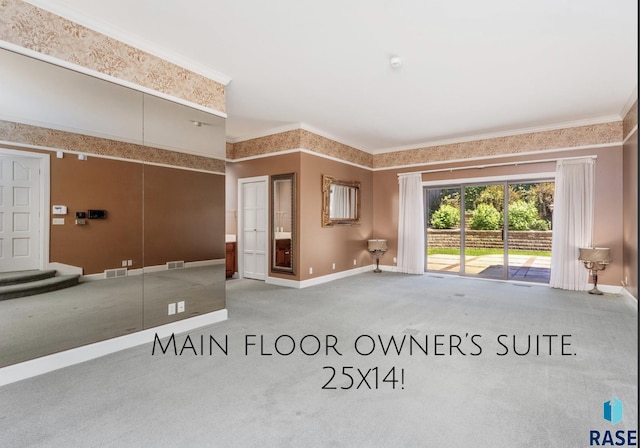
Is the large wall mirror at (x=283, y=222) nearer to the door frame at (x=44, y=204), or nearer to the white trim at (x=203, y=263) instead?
the white trim at (x=203, y=263)

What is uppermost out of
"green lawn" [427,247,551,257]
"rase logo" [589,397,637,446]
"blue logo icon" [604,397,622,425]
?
"green lawn" [427,247,551,257]

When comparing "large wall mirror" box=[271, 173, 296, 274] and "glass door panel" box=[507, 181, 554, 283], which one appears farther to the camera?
"glass door panel" box=[507, 181, 554, 283]

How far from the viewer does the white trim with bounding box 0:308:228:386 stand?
2.40m

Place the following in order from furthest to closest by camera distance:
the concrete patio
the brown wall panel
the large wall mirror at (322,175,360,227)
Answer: the large wall mirror at (322,175,360,227), the concrete patio, the brown wall panel

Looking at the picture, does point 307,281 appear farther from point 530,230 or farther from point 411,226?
point 530,230

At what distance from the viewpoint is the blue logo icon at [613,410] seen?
194 centimetres

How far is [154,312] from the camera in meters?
3.26

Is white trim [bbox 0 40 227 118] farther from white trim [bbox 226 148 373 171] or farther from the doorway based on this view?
the doorway

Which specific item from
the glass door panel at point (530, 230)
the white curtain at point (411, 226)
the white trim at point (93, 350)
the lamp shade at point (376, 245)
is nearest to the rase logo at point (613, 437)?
the white trim at point (93, 350)

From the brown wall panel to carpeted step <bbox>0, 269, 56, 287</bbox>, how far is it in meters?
0.13

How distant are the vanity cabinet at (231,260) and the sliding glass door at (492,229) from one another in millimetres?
4198

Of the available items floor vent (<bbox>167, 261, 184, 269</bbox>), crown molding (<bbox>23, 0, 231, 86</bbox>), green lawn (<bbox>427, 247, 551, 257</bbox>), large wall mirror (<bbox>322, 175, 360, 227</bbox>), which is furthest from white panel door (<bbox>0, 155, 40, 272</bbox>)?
green lawn (<bbox>427, 247, 551, 257</bbox>)

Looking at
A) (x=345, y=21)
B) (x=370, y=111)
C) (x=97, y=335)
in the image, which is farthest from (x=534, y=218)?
(x=97, y=335)

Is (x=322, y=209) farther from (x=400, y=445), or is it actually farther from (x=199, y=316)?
(x=400, y=445)
